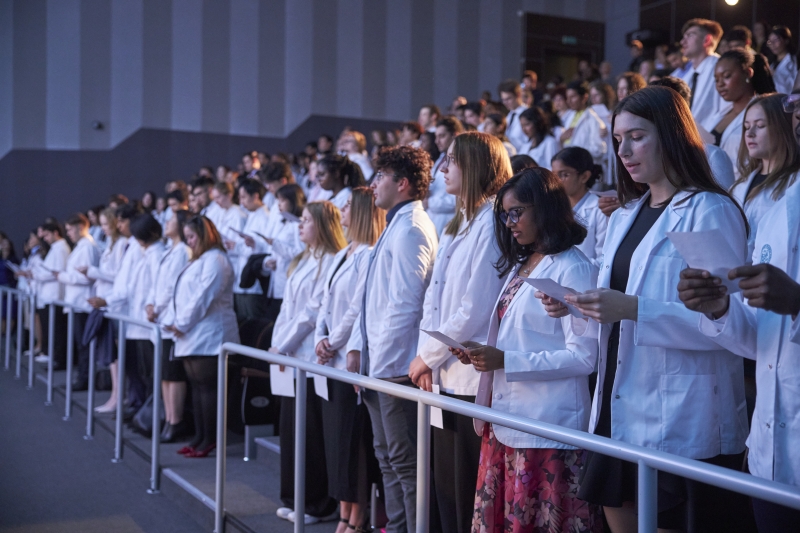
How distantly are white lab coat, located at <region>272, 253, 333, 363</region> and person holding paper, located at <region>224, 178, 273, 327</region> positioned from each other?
215cm

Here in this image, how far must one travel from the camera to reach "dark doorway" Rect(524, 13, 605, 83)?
15945 mm

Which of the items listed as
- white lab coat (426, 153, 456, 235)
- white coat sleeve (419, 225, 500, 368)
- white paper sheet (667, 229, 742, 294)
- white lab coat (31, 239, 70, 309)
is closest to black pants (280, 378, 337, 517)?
white coat sleeve (419, 225, 500, 368)

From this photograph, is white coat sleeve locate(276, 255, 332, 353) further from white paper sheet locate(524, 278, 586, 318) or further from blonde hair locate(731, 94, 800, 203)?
white paper sheet locate(524, 278, 586, 318)

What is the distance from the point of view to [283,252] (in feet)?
19.6

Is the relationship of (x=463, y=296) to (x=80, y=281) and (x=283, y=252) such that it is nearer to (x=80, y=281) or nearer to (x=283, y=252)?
(x=283, y=252)

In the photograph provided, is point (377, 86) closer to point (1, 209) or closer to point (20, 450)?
point (1, 209)

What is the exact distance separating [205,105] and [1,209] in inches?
152

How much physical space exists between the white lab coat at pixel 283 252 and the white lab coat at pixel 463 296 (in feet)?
10.0

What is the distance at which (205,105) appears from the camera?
46.0ft

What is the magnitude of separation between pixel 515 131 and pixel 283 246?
2921mm

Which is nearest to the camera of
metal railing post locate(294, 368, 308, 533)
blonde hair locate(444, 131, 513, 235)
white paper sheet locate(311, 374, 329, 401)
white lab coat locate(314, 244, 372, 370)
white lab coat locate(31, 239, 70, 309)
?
blonde hair locate(444, 131, 513, 235)

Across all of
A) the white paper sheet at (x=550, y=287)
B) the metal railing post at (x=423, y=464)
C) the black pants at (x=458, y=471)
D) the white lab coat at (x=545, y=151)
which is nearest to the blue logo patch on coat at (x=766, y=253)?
the white paper sheet at (x=550, y=287)

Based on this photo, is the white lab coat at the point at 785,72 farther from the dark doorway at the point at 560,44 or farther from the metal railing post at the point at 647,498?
the dark doorway at the point at 560,44

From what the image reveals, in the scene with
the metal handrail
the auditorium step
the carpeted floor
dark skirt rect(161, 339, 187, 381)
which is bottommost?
the carpeted floor
